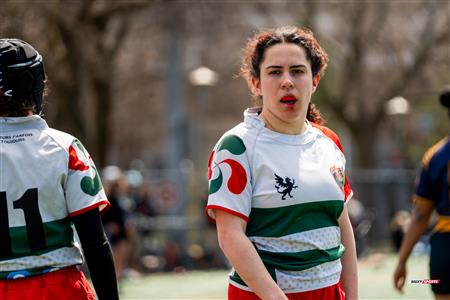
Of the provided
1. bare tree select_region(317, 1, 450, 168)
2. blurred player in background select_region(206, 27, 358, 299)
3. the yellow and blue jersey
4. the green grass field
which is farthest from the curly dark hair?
bare tree select_region(317, 1, 450, 168)

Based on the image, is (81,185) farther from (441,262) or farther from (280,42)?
(441,262)

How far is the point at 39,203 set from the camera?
4398mm

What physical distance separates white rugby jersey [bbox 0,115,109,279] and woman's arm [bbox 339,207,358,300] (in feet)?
3.56

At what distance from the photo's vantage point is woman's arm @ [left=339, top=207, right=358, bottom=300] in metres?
4.84

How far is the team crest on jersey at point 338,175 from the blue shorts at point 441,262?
208 cm

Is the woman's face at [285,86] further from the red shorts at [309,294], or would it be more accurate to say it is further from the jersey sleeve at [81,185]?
the jersey sleeve at [81,185]

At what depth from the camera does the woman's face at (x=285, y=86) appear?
4645 millimetres

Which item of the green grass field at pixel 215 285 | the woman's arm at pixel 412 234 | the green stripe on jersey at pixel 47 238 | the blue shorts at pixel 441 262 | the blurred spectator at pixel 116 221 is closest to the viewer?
the green stripe on jersey at pixel 47 238

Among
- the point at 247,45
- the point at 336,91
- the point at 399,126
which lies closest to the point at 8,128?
the point at 247,45

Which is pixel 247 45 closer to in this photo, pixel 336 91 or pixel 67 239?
pixel 67 239

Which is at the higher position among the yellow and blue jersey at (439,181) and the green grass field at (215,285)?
the yellow and blue jersey at (439,181)

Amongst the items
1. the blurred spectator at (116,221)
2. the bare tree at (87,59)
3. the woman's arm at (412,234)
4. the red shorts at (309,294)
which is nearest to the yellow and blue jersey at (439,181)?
the woman's arm at (412,234)

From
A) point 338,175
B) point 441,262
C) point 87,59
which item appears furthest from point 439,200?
point 87,59

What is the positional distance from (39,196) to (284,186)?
988mm
